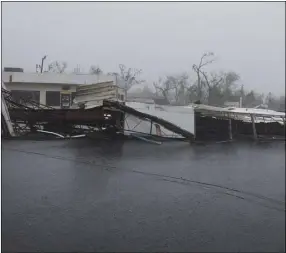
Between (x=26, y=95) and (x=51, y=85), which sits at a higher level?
(x=51, y=85)

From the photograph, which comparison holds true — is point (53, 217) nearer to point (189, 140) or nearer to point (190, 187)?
point (190, 187)

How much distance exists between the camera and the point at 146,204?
5.58 ft

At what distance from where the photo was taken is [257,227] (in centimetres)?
138

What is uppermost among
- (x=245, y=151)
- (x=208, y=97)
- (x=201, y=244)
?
(x=208, y=97)

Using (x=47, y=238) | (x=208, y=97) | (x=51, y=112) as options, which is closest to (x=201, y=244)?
(x=47, y=238)

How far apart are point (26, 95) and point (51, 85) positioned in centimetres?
61

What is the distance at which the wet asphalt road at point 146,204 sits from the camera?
124 centimetres

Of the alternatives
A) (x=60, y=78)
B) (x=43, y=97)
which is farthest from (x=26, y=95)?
(x=60, y=78)

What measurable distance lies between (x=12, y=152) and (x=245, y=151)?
6.90 feet

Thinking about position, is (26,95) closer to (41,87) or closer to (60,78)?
(41,87)

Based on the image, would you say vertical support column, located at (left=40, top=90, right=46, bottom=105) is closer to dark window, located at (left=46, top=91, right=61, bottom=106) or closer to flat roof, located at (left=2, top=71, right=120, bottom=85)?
dark window, located at (left=46, top=91, right=61, bottom=106)

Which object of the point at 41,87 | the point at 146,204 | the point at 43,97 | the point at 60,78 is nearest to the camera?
the point at 146,204

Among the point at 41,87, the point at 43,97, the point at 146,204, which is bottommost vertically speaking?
the point at 146,204

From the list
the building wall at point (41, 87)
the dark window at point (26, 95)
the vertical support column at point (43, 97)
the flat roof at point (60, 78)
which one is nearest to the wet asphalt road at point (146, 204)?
the flat roof at point (60, 78)
